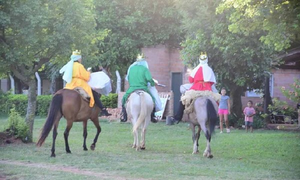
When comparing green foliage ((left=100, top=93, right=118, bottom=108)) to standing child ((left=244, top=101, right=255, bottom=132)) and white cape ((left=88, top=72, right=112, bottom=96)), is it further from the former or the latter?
white cape ((left=88, top=72, right=112, bottom=96))

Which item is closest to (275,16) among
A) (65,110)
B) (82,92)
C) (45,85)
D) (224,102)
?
(82,92)

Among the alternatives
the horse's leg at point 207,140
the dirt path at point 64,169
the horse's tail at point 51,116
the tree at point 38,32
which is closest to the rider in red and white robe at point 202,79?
the horse's leg at point 207,140

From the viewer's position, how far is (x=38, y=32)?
51.9 ft

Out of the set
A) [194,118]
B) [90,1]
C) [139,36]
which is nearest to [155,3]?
[139,36]

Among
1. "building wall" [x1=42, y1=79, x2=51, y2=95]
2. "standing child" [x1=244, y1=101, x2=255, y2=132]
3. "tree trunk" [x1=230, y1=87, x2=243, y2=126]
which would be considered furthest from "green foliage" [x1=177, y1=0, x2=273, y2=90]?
"building wall" [x1=42, y1=79, x2=51, y2=95]

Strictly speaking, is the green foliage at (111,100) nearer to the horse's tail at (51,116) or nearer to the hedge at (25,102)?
the hedge at (25,102)

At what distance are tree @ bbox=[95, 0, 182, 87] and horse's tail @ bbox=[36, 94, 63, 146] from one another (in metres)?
17.0

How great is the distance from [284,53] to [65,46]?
1089 centimetres

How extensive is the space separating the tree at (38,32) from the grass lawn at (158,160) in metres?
2.38

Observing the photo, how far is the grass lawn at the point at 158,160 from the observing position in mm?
10570

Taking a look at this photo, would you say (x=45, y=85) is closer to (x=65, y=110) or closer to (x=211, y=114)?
(x=65, y=110)

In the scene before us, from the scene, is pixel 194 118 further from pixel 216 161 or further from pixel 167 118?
pixel 167 118

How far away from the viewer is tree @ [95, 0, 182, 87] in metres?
30.5

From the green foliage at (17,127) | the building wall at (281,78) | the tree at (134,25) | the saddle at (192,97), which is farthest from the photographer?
the tree at (134,25)
